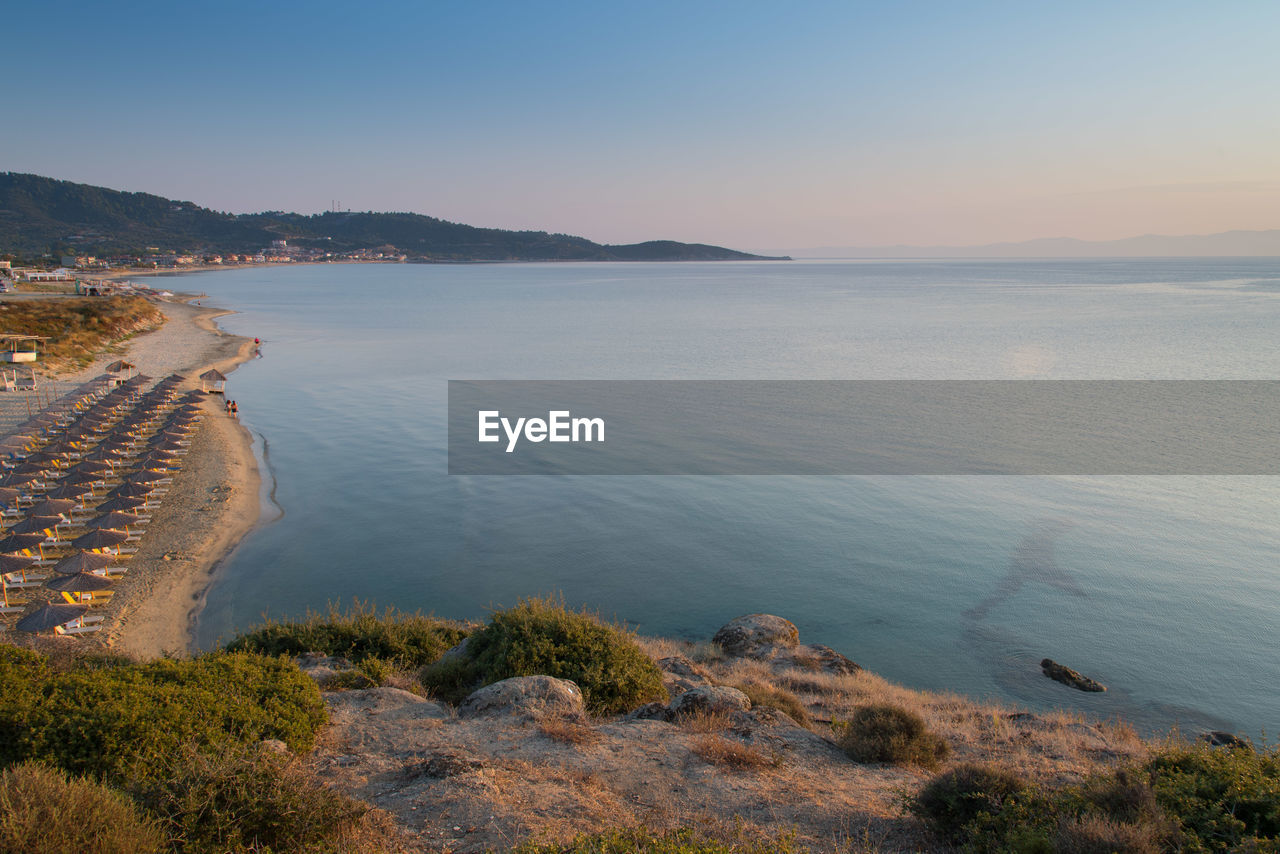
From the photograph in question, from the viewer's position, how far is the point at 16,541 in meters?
17.8

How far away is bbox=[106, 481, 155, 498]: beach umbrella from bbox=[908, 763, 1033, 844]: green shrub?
2332 centimetres

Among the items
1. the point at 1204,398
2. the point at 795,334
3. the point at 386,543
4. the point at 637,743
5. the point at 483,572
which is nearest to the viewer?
the point at 637,743

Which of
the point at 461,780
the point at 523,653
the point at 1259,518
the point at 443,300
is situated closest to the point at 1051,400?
the point at 1259,518

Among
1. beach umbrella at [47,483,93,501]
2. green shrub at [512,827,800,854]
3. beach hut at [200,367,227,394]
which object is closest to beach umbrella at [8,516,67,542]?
beach umbrella at [47,483,93,501]

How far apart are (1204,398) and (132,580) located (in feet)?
158

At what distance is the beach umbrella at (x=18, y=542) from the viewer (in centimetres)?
1766

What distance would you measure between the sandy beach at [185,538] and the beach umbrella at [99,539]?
2.29 ft

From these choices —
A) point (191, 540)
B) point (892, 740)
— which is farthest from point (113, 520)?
point (892, 740)

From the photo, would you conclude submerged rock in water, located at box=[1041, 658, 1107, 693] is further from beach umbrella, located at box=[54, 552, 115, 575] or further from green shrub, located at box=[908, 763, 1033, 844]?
beach umbrella, located at box=[54, 552, 115, 575]

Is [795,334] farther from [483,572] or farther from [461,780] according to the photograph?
[461,780]

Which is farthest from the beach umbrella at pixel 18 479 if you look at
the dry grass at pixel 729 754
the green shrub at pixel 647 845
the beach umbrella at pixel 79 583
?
the green shrub at pixel 647 845

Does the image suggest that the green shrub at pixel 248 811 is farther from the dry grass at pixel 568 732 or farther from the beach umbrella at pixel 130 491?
the beach umbrella at pixel 130 491

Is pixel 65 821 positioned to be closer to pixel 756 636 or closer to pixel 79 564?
pixel 756 636

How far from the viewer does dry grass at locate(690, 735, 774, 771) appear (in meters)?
8.02
